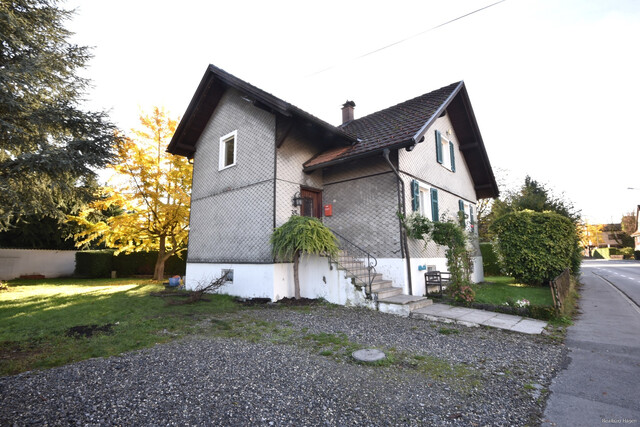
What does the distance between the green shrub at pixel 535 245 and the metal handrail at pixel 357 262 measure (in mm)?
6082

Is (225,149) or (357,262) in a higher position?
(225,149)

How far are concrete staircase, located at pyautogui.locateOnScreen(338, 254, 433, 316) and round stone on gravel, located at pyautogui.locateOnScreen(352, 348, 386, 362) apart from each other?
286cm

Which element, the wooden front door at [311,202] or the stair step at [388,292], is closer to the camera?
the stair step at [388,292]

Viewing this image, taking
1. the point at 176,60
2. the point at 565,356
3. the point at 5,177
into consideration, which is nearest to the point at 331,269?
the point at 565,356

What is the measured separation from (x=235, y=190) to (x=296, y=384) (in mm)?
7875

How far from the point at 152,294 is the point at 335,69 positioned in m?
8.88

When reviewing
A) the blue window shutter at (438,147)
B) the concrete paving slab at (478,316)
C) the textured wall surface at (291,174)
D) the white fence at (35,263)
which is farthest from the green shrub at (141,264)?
the concrete paving slab at (478,316)

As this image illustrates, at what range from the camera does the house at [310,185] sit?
27.9 feet

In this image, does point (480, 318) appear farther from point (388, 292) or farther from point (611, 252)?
point (611, 252)

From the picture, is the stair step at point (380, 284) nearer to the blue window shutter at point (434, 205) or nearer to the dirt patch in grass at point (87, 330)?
the blue window shutter at point (434, 205)

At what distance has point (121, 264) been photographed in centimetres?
1942

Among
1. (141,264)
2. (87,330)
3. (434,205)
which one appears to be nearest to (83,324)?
(87,330)

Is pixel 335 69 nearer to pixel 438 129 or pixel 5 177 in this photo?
pixel 438 129

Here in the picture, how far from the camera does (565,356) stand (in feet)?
14.2
